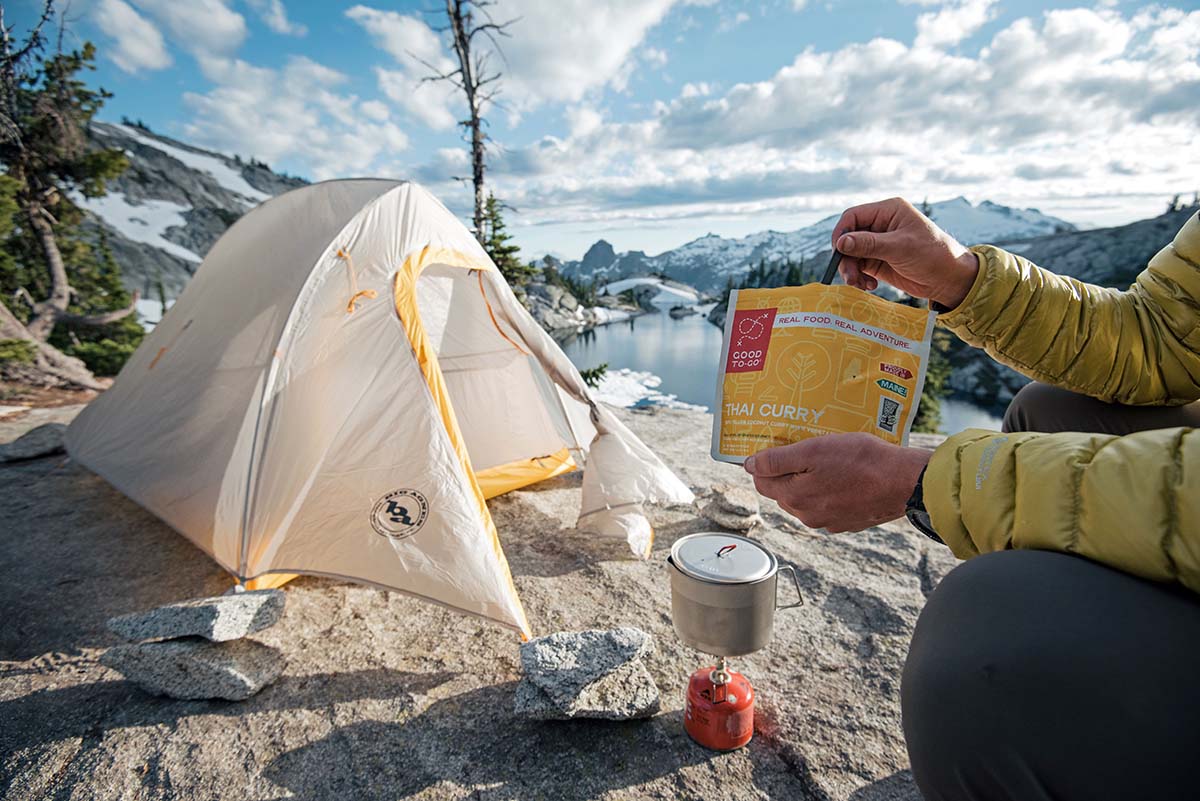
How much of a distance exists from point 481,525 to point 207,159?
10079cm

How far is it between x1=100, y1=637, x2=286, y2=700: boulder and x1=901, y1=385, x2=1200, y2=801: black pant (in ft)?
8.75

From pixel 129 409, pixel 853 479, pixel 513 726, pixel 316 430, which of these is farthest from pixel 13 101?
pixel 853 479

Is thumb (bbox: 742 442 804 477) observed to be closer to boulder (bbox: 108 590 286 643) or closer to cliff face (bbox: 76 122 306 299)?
boulder (bbox: 108 590 286 643)

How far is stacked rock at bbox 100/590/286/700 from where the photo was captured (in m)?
2.48

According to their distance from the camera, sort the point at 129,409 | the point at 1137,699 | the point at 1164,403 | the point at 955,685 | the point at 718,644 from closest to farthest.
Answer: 1. the point at 1137,699
2. the point at 955,685
3. the point at 1164,403
4. the point at 718,644
5. the point at 129,409

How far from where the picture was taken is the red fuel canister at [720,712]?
2.28m

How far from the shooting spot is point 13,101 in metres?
10.1

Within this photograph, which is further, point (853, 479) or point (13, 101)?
point (13, 101)

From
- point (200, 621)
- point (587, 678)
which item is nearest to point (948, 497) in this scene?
point (587, 678)

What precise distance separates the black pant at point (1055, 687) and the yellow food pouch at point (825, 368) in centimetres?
55

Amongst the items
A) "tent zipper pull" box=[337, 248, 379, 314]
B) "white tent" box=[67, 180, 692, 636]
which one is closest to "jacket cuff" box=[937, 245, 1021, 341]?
"white tent" box=[67, 180, 692, 636]

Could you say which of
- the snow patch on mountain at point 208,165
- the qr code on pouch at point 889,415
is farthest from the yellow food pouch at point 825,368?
the snow patch on mountain at point 208,165

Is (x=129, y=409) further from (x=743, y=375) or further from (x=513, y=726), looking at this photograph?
(x=743, y=375)

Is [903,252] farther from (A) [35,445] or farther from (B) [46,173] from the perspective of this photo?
(B) [46,173]
